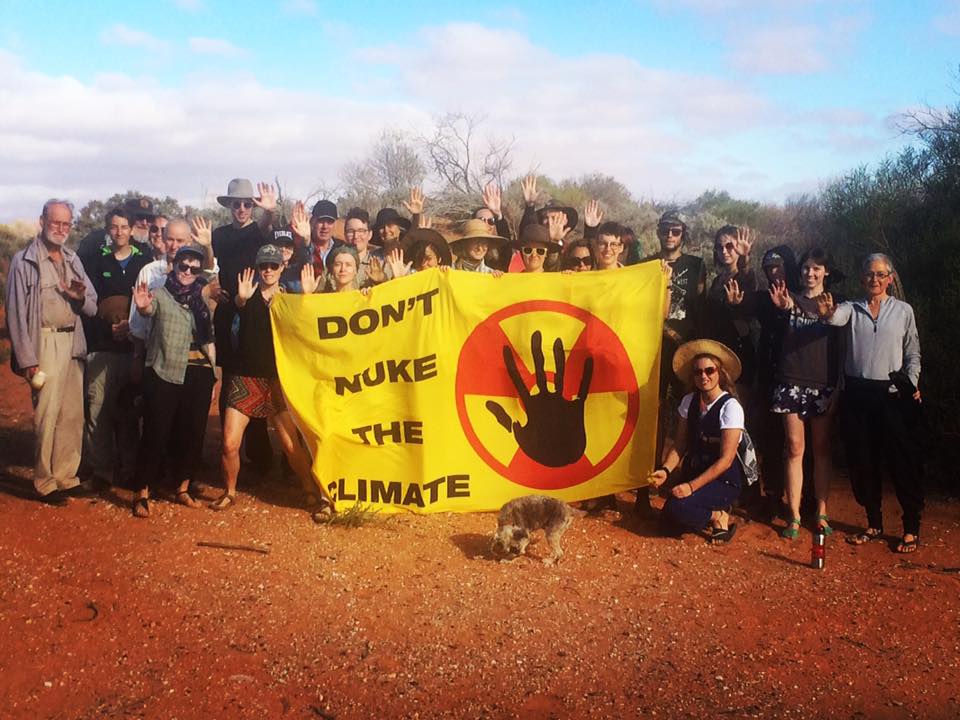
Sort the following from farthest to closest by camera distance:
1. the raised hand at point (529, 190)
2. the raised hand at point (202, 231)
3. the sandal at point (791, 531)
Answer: the raised hand at point (529, 190)
the raised hand at point (202, 231)
the sandal at point (791, 531)

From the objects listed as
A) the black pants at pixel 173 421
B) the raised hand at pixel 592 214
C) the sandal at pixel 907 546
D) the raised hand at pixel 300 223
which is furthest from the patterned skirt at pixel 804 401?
the black pants at pixel 173 421

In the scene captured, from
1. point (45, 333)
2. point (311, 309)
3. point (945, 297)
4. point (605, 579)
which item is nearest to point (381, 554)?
point (605, 579)

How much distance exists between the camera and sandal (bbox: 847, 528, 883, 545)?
6.75m

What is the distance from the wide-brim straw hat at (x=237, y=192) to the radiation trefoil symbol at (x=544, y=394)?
335 cm

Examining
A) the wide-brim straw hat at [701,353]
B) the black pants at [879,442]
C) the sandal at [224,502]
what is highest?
the wide-brim straw hat at [701,353]

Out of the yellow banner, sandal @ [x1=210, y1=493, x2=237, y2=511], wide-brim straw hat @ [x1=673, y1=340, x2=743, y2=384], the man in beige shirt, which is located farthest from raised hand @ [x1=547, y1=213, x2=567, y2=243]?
the man in beige shirt

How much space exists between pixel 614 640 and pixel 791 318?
10.5 ft

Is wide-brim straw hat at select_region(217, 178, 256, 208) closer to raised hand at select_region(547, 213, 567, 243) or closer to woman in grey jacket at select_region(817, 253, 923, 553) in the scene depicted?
raised hand at select_region(547, 213, 567, 243)

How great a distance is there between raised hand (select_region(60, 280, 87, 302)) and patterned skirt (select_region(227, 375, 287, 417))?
4.80ft

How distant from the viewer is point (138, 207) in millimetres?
8820

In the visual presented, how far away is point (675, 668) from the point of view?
4.70 m

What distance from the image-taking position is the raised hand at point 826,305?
641 cm

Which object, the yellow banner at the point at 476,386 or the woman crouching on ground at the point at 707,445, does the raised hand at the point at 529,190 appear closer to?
the yellow banner at the point at 476,386

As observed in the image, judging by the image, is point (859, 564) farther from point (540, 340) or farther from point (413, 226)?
point (413, 226)
